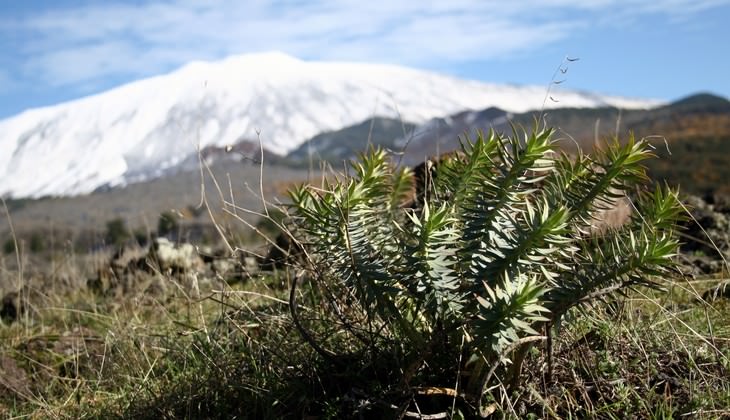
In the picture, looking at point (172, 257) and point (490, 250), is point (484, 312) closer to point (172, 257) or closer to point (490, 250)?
point (490, 250)

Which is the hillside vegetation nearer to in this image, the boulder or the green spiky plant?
the green spiky plant

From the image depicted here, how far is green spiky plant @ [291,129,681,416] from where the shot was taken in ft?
7.63

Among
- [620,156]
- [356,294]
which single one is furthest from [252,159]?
[620,156]

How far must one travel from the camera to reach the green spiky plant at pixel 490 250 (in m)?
2.33

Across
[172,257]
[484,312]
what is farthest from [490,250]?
[172,257]

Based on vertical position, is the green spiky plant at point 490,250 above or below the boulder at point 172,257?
above

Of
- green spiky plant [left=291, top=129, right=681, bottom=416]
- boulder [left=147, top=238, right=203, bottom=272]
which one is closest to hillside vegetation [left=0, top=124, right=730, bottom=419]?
green spiky plant [left=291, top=129, right=681, bottom=416]

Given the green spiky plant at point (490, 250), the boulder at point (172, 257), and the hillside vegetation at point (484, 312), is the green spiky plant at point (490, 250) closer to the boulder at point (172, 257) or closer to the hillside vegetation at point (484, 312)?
the hillside vegetation at point (484, 312)

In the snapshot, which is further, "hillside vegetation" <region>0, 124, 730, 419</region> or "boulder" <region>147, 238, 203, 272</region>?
"boulder" <region>147, 238, 203, 272</region>

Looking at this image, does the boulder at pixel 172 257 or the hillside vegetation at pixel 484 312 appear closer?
the hillside vegetation at pixel 484 312

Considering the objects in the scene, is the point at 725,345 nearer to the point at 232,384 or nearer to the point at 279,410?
the point at 279,410

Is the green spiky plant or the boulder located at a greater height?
the green spiky plant

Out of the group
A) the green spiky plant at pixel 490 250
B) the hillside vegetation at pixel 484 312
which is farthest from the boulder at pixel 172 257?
the green spiky plant at pixel 490 250

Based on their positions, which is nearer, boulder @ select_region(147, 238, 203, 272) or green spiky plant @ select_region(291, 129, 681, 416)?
green spiky plant @ select_region(291, 129, 681, 416)
